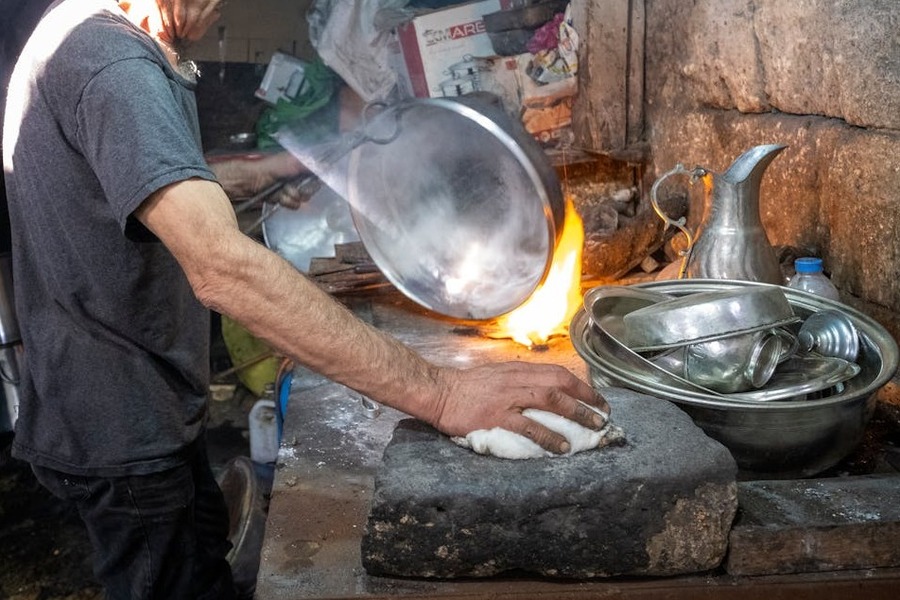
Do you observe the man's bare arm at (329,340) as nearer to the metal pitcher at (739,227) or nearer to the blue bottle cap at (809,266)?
the metal pitcher at (739,227)

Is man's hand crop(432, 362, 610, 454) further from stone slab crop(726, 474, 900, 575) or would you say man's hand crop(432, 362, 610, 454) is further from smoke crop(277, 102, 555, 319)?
smoke crop(277, 102, 555, 319)

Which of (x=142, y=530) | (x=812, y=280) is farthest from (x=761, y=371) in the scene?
(x=142, y=530)

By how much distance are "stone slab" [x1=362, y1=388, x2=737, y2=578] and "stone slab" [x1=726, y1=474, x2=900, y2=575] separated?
57mm

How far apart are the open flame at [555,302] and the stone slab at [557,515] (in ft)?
4.81

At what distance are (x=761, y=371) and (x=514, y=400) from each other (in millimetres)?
549

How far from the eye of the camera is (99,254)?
70.9 inches

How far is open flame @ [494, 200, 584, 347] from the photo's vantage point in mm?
3025

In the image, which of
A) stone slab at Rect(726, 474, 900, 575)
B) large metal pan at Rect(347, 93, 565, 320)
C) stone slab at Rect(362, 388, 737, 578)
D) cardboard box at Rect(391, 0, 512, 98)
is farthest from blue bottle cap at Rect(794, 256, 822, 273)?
cardboard box at Rect(391, 0, 512, 98)

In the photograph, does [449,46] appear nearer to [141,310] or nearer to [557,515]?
[141,310]

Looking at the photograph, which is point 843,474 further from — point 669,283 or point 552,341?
point 552,341

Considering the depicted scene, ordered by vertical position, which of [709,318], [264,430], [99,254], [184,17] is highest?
[184,17]

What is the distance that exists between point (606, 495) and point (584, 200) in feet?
9.43

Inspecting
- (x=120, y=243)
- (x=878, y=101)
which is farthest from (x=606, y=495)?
(x=878, y=101)

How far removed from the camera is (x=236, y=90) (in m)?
5.57
